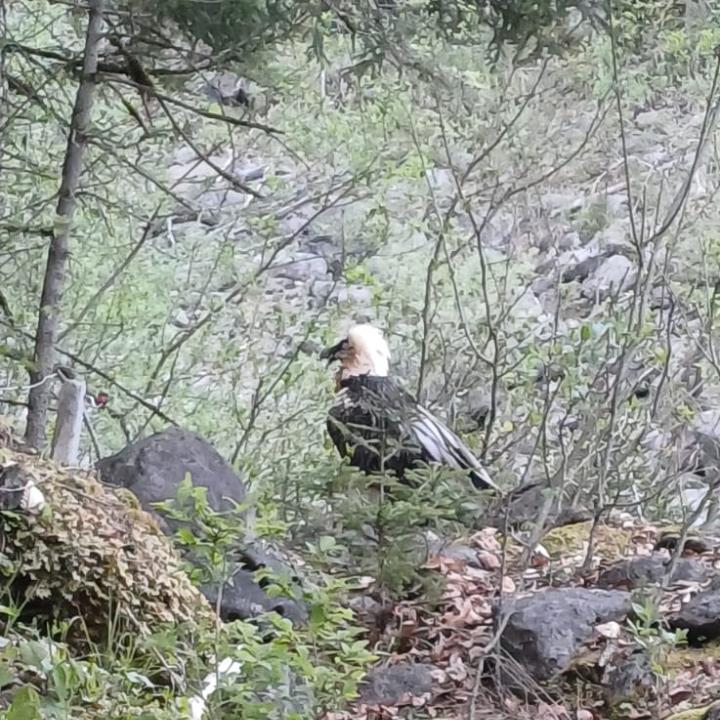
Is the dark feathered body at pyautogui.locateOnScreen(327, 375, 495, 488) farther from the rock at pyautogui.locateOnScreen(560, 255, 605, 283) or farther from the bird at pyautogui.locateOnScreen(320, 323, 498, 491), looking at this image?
the rock at pyautogui.locateOnScreen(560, 255, 605, 283)

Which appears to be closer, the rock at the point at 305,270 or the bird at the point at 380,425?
the bird at the point at 380,425

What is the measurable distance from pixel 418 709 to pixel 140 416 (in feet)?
15.2

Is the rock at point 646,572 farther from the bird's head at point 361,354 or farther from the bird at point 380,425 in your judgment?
the bird's head at point 361,354

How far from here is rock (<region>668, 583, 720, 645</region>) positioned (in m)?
3.50

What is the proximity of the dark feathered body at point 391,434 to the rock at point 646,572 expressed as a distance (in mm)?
838

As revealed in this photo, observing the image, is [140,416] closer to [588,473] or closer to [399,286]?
[399,286]

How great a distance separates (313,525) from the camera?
456 centimetres

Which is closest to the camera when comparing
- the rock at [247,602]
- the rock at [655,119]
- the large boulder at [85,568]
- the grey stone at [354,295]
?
the large boulder at [85,568]

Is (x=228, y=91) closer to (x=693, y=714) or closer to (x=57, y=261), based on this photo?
(x=57, y=261)

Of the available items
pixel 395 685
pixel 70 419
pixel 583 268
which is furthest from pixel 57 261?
pixel 583 268

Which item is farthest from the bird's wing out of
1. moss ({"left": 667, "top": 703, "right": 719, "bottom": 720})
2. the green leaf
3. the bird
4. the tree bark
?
the green leaf

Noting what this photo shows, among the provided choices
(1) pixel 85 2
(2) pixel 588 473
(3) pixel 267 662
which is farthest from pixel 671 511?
(3) pixel 267 662

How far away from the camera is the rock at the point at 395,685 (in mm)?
3275

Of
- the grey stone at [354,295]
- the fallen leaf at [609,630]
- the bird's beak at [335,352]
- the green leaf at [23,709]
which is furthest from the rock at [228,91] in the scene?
the green leaf at [23,709]
